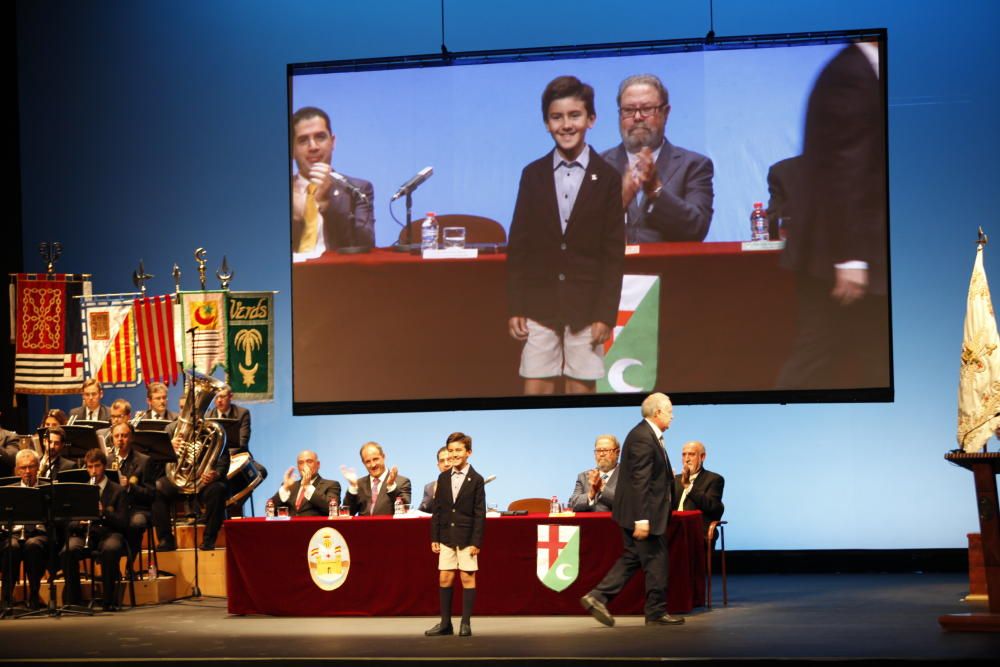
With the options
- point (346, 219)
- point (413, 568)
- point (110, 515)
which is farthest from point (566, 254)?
point (110, 515)

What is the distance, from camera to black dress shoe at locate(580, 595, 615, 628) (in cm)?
767

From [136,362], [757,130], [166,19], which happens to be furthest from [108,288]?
[757,130]

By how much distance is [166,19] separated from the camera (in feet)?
41.3

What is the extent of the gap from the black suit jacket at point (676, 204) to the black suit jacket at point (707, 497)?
265cm

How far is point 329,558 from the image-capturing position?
8.82 metres

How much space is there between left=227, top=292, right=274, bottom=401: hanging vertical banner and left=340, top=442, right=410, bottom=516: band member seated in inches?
70.0

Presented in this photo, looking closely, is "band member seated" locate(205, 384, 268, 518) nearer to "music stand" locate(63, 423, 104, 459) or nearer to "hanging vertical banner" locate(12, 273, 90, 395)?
"music stand" locate(63, 423, 104, 459)

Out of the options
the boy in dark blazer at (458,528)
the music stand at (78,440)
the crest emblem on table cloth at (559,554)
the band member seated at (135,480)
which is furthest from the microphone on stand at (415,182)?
the boy in dark blazer at (458,528)

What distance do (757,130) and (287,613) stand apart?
18.5 ft

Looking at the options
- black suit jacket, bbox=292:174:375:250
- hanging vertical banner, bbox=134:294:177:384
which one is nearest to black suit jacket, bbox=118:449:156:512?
hanging vertical banner, bbox=134:294:177:384

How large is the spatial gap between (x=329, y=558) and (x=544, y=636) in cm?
198

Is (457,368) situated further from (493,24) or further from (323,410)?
(493,24)

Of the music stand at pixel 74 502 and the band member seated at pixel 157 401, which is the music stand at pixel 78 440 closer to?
the band member seated at pixel 157 401

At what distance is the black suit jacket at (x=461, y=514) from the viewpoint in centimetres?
766
